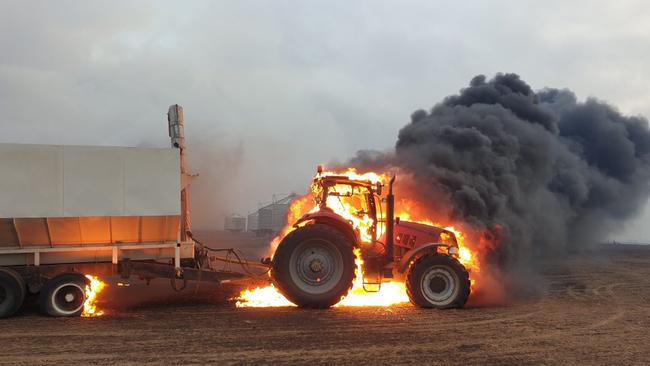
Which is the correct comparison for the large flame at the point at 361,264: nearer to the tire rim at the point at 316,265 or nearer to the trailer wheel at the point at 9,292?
the tire rim at the point at 316,265

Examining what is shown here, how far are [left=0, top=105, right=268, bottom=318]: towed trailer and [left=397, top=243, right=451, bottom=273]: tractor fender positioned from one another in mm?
3957

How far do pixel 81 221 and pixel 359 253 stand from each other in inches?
216

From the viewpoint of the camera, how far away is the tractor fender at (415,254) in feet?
32.2

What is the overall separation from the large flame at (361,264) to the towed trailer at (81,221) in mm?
1709

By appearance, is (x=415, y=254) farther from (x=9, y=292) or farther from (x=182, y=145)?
(x=9, y=292)

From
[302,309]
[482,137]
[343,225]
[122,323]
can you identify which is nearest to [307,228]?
[343,225]

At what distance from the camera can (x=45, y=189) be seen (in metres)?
8.67

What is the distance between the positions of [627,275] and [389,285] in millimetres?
11470

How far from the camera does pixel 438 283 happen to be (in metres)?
9.84

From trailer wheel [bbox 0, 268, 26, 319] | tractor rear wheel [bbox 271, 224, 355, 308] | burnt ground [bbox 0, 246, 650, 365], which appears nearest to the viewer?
burnt ground [bbox 0, 246, 650, 365]

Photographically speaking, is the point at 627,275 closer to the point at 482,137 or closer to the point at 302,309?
the point at 482,137

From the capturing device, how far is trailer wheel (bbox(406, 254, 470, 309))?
31.8 ft

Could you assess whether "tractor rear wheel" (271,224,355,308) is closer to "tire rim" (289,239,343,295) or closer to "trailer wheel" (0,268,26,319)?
"tire rim" (289,239,343,295)

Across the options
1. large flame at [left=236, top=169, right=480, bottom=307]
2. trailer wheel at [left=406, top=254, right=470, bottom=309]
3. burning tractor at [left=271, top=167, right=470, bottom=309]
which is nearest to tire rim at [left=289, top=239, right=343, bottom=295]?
burning tractor at [left=271, top=167, right=470, bottom=309]
